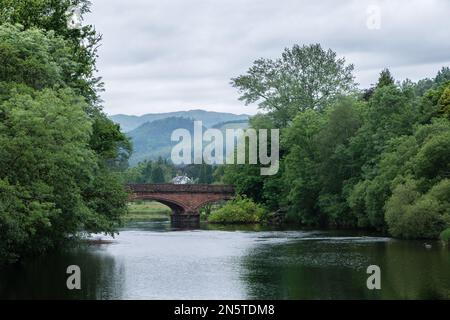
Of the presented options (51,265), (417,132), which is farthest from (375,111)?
(51,265)

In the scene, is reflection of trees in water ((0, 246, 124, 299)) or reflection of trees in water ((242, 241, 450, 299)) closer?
reflection of trees in water ((0, 246, 124, 299))

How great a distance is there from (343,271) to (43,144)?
14723 millimetres

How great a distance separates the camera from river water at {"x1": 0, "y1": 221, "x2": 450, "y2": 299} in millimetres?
33719

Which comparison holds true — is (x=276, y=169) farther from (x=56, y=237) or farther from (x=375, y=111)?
(x=56, y=237)

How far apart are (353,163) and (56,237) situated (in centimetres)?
4200

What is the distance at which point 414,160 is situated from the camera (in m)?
62.2

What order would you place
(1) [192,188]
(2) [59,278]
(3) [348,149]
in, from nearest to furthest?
(2) [59,278], (3) [348,149], (1) [192,188]

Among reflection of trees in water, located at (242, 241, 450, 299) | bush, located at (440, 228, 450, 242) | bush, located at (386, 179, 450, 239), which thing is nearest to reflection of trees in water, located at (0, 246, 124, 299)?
reflection of trees in water, located at (242, 241, 450, 299)

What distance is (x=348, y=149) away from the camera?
260 feet

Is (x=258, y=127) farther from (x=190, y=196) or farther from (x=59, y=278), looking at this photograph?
(x=59, y=278)

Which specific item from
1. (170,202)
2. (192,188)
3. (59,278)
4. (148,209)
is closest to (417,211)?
(59,278)

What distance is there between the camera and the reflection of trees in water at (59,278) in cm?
3329

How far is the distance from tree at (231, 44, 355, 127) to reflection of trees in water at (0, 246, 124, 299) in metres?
49.6

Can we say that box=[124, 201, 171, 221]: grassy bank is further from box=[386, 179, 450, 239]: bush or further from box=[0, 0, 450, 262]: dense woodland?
box=[386, 179, 450, 239]: bush
